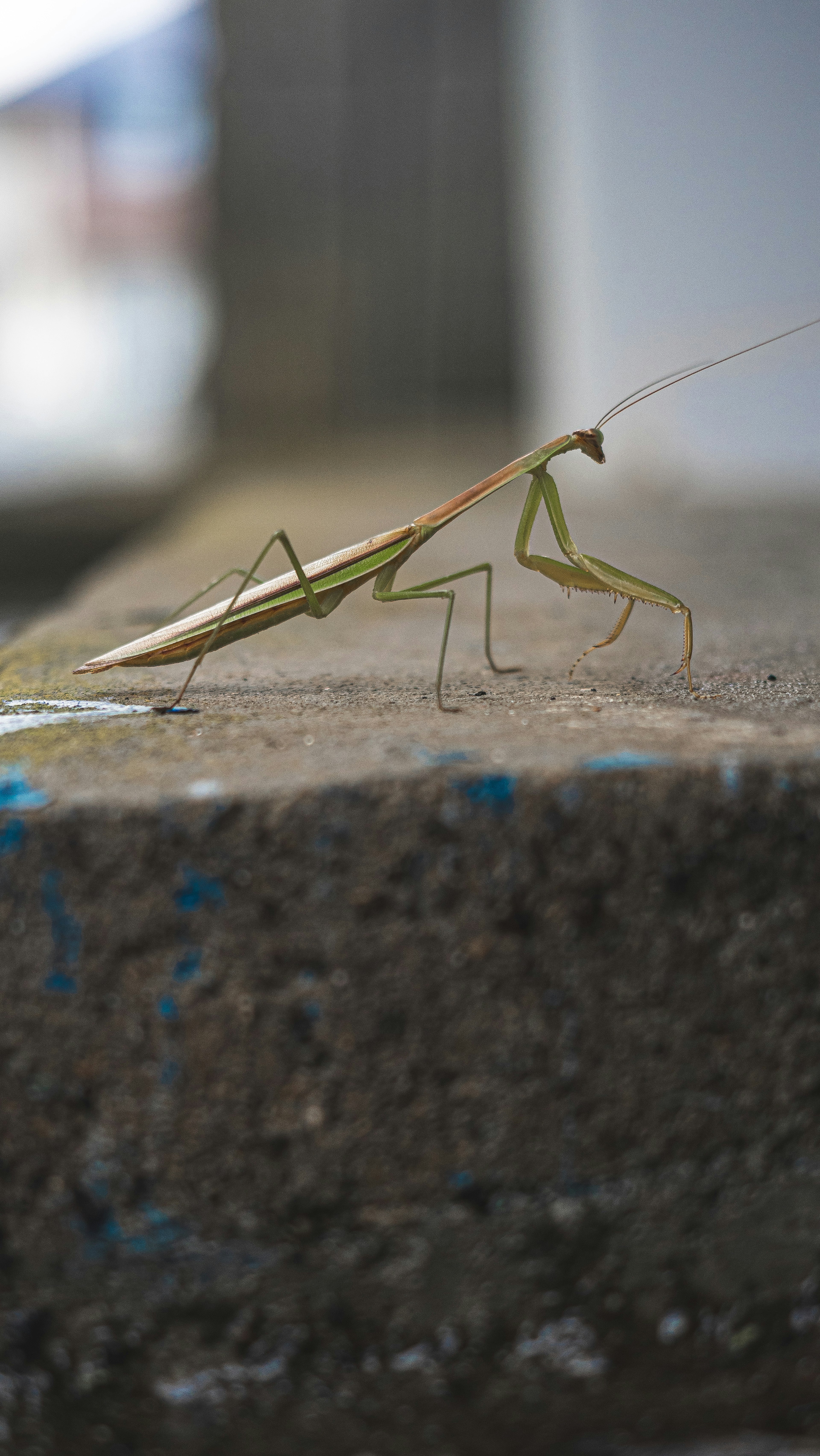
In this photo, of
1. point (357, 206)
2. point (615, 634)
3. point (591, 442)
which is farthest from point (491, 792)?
point (357, 206)

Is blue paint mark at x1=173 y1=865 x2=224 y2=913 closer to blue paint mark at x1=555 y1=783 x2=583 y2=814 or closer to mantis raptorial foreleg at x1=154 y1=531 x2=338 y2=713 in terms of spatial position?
blue paint mark at x1=555 y1=783 x2=583 y2=814

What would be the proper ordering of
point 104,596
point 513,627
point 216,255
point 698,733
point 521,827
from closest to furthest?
point 521,827, point 698,733, point 513,627, point 104,596, point 216,255

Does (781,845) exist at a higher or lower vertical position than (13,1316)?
higher

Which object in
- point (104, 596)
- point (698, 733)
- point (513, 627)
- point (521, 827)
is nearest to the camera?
point (521, 827)

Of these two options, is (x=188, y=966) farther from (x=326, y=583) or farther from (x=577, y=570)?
(x=577, y=570)

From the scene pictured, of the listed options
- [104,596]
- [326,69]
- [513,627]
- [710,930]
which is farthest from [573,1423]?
[326,69]

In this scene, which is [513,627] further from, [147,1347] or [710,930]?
[147,1347]
